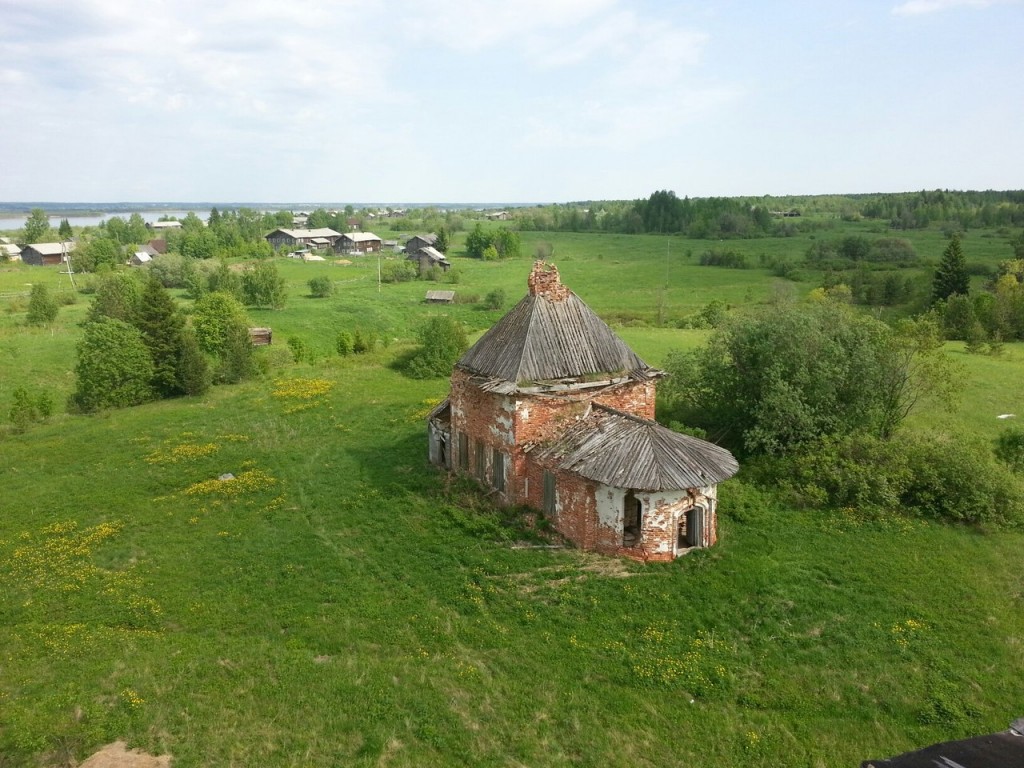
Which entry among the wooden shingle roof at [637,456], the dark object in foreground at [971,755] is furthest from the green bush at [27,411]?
the dark object in foreground at [971,755]

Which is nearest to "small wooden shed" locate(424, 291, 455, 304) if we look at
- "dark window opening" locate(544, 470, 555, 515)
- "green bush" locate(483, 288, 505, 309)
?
"green bush" locate(483, 288, 505, 309)

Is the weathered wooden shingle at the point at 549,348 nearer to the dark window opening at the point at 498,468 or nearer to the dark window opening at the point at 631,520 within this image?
the dark window opening at the point at 498,468

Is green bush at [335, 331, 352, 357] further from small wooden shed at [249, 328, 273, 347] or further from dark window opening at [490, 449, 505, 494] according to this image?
dark window opening at [490, 449, 505, 494]

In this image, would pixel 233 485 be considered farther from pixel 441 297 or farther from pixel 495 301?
pixel 441 297

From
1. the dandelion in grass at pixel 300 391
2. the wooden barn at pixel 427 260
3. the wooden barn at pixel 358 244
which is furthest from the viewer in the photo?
the wooden barn at pixel 358 244

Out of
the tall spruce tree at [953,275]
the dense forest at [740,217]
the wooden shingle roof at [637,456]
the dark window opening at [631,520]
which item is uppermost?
the dense forest at [740,217]
